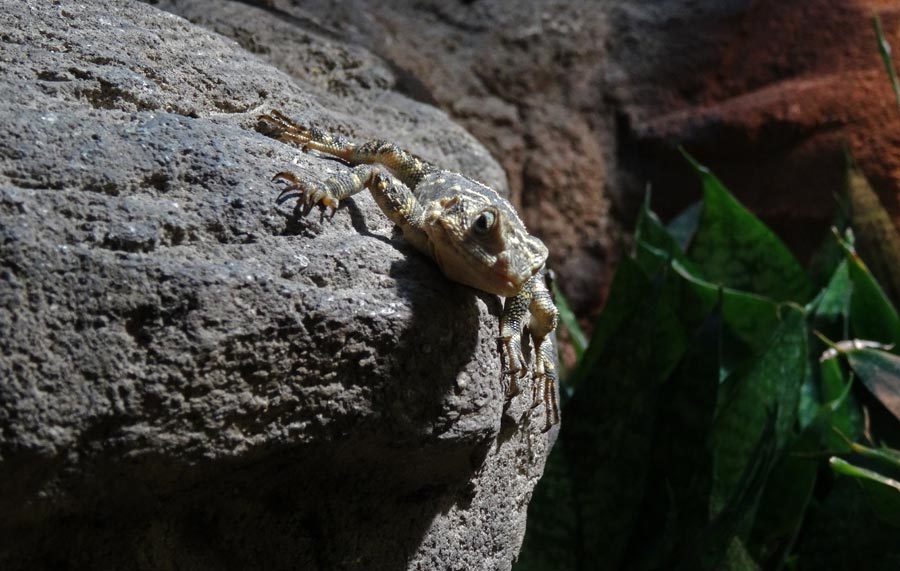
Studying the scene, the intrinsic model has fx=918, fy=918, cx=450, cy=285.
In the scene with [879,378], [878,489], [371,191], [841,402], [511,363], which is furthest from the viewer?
[841,402]

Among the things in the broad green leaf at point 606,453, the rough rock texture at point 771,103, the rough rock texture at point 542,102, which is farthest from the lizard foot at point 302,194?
the rough rock texture at point 771,103

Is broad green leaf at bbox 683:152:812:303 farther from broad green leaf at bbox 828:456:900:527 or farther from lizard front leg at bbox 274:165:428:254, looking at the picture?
lizard front leg at bbox 274:165:428:254

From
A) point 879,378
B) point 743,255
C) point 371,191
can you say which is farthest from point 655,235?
point 371,191

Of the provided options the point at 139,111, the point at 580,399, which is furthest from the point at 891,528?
the point at 139,111

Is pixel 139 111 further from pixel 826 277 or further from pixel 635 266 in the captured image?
pixel 826 277

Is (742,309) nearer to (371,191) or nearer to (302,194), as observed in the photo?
(371,191)

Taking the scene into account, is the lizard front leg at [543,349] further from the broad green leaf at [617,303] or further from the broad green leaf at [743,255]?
the broad green leaf at [743,255]
